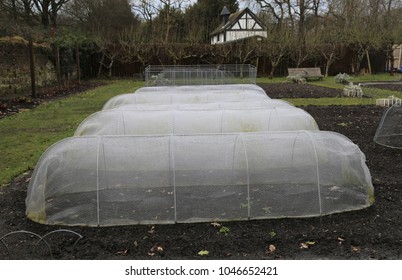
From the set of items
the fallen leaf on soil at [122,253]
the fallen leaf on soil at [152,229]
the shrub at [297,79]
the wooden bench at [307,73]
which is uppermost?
the wooden bench at [307,73]

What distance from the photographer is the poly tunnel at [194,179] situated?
17.8 ft

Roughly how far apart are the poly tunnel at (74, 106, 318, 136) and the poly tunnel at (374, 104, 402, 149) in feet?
7.54

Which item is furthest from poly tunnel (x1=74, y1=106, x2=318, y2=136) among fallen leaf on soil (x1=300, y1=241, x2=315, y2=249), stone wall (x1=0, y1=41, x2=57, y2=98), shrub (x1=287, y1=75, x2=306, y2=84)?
shrub (x1=287, y1=75, x2=306, y2=84)

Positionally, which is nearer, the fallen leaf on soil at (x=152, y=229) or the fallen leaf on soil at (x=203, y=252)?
the fallen leaf on soil at (x=203, y=252)

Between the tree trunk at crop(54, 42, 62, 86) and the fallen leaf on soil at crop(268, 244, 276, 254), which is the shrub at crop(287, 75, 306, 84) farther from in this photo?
the fallen leaf on soil at crop(268, 244, 276, 254)

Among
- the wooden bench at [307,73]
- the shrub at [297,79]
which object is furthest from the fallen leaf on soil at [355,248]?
the wooden bench at [307,73]

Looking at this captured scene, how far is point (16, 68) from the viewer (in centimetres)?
1927

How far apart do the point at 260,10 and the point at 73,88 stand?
98.3ft

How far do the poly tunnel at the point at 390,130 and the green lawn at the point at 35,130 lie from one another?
8.03 metres

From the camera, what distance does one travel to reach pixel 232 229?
202 inches

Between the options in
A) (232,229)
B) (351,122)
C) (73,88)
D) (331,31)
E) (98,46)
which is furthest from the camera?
(331,31)

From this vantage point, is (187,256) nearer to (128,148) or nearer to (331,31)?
(128,148)

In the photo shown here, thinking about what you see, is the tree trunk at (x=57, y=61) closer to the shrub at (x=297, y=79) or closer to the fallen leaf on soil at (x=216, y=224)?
the shrub at (x=297, y=79)

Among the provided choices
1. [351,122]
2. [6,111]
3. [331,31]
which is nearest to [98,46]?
[6,111]
